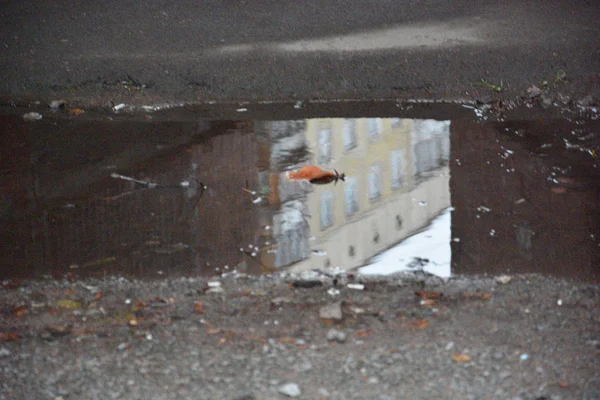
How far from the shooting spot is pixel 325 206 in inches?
209

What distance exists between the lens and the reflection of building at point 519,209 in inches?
179

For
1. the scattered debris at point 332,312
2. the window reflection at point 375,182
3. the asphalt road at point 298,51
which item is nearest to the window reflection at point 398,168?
the window reflection at point 375,182

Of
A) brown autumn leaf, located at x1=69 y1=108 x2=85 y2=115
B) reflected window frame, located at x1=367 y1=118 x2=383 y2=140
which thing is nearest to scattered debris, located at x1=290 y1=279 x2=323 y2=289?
reflected window frame, located at x1=367 y1=118 x2=383 y2=140

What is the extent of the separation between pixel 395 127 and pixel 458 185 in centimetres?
140

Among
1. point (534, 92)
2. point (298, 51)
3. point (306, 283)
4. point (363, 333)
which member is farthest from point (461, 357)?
point (298, 51)

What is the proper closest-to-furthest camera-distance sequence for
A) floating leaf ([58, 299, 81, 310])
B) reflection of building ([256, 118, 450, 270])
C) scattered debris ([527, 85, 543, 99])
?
floating leaf ([58, 299, 81, 310])
reflection of building ([256, 118, 450, 270])
scattered debris ([527, 85, 543, 99])

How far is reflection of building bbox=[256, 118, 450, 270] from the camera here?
4.88 meters

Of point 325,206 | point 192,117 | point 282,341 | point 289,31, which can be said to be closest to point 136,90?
point 192,117

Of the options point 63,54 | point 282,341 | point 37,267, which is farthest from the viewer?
point 63,54

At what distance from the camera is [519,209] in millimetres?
5164

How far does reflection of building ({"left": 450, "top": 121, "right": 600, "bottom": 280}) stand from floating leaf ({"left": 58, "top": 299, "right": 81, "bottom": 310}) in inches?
82.7

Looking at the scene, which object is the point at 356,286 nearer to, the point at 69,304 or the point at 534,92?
the point at 69,304

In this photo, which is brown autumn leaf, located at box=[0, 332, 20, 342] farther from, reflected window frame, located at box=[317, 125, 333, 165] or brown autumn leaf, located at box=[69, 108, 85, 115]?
brown autumn leaf, located at box=[69, 108, 85, 115]

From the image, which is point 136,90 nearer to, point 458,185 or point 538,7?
Result: point 458,185
